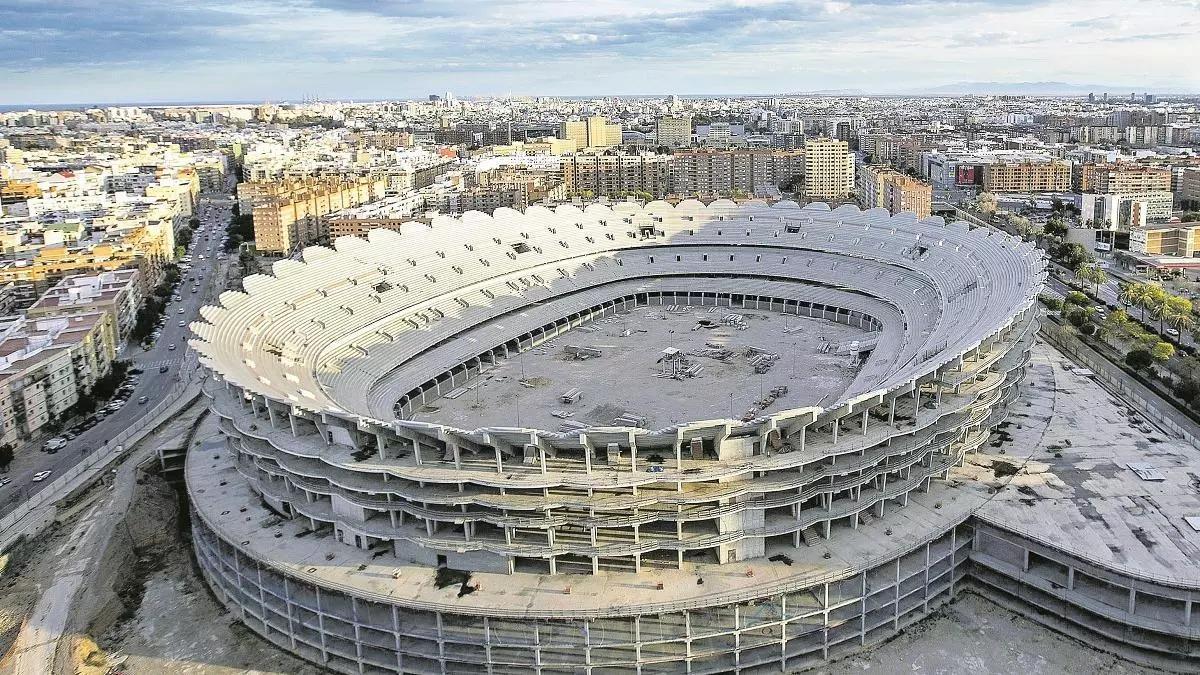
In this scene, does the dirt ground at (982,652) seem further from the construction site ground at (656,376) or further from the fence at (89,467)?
the fence at (89,467)

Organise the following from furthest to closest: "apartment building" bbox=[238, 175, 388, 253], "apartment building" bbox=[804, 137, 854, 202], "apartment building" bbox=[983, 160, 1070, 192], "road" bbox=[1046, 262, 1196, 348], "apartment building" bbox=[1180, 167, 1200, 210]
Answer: "apartment building" bbox=[983, 160, 1070, 192]
"apartment building" bbox=[804, 137, 854, 202]
"apartment building" bbox=[1180, 167, 1200, 210]
"apartment building" bbox=[238, 175, 388, 253]
"road" bbox=[1046, 262, 1196, 348]

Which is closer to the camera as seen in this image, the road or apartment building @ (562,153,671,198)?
the road

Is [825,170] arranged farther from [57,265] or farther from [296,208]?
[57,265]

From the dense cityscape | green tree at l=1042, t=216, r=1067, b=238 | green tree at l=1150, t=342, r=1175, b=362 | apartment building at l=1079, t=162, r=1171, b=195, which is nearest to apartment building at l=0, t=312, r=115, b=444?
the dense cityscape

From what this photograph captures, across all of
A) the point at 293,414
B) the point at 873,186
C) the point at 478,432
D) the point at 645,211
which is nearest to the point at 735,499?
the point at 478,432

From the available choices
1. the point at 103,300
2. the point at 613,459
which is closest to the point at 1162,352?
the point at 613,459

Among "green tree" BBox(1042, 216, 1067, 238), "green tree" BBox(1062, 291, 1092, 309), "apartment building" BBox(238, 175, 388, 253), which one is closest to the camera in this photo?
"green tree" BBox(1062, 291, 1092, 309)

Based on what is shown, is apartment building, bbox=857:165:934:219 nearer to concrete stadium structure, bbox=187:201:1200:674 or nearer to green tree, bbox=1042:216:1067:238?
green tree, bbox=1042:216:1067:238
